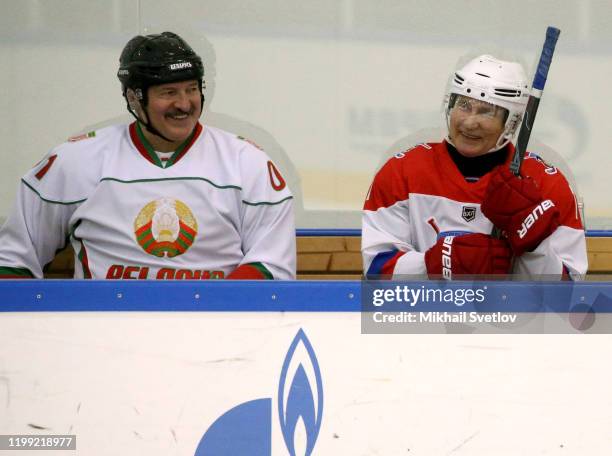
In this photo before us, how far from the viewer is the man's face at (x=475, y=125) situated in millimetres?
2498

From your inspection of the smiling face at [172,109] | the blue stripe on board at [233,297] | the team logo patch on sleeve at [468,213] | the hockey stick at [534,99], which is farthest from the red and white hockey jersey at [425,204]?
the smiling face at [172,109]

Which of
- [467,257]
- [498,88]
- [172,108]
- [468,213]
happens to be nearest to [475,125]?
[498,88]

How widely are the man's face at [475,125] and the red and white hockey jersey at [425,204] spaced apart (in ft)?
0.23

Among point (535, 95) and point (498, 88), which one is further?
point (498, 88)

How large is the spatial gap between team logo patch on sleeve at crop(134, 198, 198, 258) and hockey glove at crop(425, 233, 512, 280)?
55 cm

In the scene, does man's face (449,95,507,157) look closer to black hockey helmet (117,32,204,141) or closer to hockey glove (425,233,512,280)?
hockey glove (425,233,512,280)

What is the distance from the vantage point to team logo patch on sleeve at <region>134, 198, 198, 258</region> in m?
2.43

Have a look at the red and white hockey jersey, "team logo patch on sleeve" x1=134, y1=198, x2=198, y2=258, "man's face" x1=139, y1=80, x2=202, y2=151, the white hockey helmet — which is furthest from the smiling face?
the white hockey helmet

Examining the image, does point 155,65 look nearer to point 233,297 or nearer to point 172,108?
point 172,108

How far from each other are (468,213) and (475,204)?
0.09 feet

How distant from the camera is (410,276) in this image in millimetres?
2365

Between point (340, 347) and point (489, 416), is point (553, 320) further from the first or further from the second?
point (340, 347)

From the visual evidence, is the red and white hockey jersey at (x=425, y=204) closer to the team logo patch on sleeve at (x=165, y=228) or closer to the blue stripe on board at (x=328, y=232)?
the team logo patch on sleeve at (x=165, y=228)

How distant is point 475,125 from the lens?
250 cm
